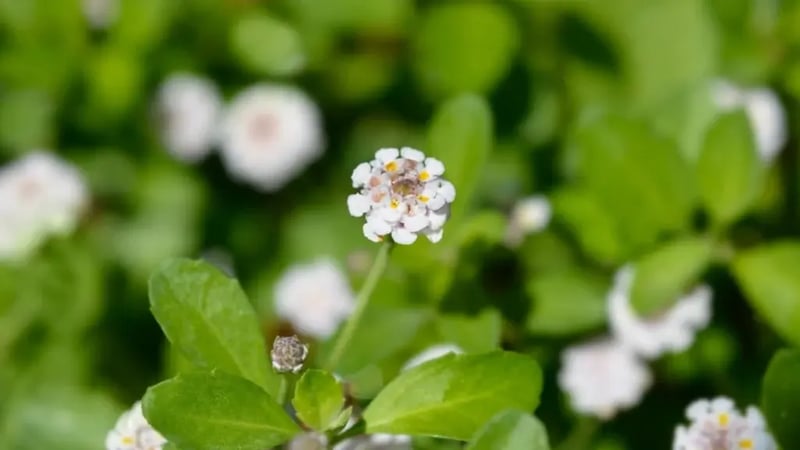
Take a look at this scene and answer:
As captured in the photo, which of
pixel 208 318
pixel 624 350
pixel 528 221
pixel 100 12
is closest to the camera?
pixel 208 318

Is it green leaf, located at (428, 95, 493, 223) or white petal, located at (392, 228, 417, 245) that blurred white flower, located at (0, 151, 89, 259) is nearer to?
green leaf, located at (428, 95, 493, 223)

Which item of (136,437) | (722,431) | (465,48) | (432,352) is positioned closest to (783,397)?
(722,431)

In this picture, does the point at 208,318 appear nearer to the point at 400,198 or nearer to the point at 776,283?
the point at 400,198

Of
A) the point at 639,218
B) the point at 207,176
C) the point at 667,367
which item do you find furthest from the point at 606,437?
the point at 207,176

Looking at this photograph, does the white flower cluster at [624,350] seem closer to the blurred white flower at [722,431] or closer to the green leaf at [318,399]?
the blurred white flower at [722,431]

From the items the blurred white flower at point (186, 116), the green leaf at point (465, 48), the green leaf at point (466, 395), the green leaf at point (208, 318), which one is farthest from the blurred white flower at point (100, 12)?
the green leaf at point (466, 395)

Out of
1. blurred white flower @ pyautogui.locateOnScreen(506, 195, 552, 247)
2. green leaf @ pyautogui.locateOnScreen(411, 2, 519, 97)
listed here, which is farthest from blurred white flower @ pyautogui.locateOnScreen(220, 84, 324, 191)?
blurred white flower @ pyautogui.locateOnScreen(506, 195, 552, 247)

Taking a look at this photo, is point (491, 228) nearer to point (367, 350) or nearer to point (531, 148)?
point (367, 350)
